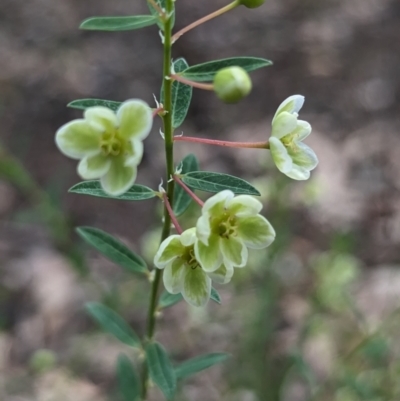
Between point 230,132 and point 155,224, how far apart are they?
4.91 ft

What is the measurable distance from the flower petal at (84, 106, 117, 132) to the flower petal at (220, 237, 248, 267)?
1.64 feet

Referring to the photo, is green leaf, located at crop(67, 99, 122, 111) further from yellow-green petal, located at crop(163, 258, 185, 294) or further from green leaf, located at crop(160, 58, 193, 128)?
yellow-green petal, located at crop(163, 258, 185, 294)

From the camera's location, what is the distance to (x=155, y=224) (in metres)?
4.98

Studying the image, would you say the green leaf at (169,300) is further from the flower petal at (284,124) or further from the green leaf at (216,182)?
the flower petal at (284,124)

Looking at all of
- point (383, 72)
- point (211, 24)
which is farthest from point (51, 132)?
point (383, 72)

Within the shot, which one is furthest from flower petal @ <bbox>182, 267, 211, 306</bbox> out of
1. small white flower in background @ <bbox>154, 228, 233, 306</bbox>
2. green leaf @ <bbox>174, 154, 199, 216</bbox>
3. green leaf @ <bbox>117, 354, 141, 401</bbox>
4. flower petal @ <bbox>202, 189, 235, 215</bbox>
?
green leaf @ <bbox>117, 354, 141, 401</bbox>

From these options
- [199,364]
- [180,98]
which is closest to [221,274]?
[180,98]

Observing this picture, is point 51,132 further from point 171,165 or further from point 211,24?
point 171,165

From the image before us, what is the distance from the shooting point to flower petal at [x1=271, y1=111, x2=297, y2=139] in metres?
1.74

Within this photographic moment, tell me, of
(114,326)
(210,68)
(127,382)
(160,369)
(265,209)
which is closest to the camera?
(210,68)

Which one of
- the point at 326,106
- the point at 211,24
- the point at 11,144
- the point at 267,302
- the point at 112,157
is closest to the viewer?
the point at 112,157

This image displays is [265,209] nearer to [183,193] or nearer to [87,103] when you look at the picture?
[183,193]

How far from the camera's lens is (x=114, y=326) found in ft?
7.92

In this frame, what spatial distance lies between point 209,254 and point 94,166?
45 centimetres
